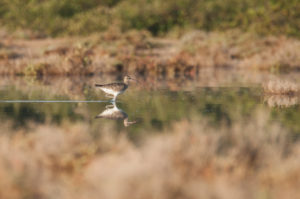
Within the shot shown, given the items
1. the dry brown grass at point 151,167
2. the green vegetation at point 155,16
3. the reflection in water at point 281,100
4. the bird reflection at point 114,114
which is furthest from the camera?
the green vegetation at point 155,16

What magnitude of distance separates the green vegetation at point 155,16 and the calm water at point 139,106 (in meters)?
20.4

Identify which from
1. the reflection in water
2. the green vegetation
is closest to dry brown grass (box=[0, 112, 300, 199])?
the reflection in water

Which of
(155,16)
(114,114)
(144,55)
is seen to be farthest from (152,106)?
(155,16)

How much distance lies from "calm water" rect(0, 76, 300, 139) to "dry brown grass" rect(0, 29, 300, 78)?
5373 millimetres

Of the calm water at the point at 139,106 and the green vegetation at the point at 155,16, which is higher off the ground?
the green vegetation at the point at 155,16

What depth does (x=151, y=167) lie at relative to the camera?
6305 millimetres

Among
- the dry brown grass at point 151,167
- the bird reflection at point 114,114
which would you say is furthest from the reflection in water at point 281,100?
the dry brown grass at point 151,167

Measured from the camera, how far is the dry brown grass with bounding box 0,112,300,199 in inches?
241

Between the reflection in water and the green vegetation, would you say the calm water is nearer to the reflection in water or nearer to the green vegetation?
the reflection in water

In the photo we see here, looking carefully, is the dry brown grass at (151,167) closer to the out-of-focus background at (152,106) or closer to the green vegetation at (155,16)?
the out-of-focus background at (152,106)

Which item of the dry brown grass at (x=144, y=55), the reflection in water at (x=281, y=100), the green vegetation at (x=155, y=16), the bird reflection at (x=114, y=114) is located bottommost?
the reflection in water at (x=281, y=100)

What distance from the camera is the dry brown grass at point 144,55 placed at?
26.0 m

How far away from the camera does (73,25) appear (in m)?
41.4

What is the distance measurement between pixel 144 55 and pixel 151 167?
25.3 m
